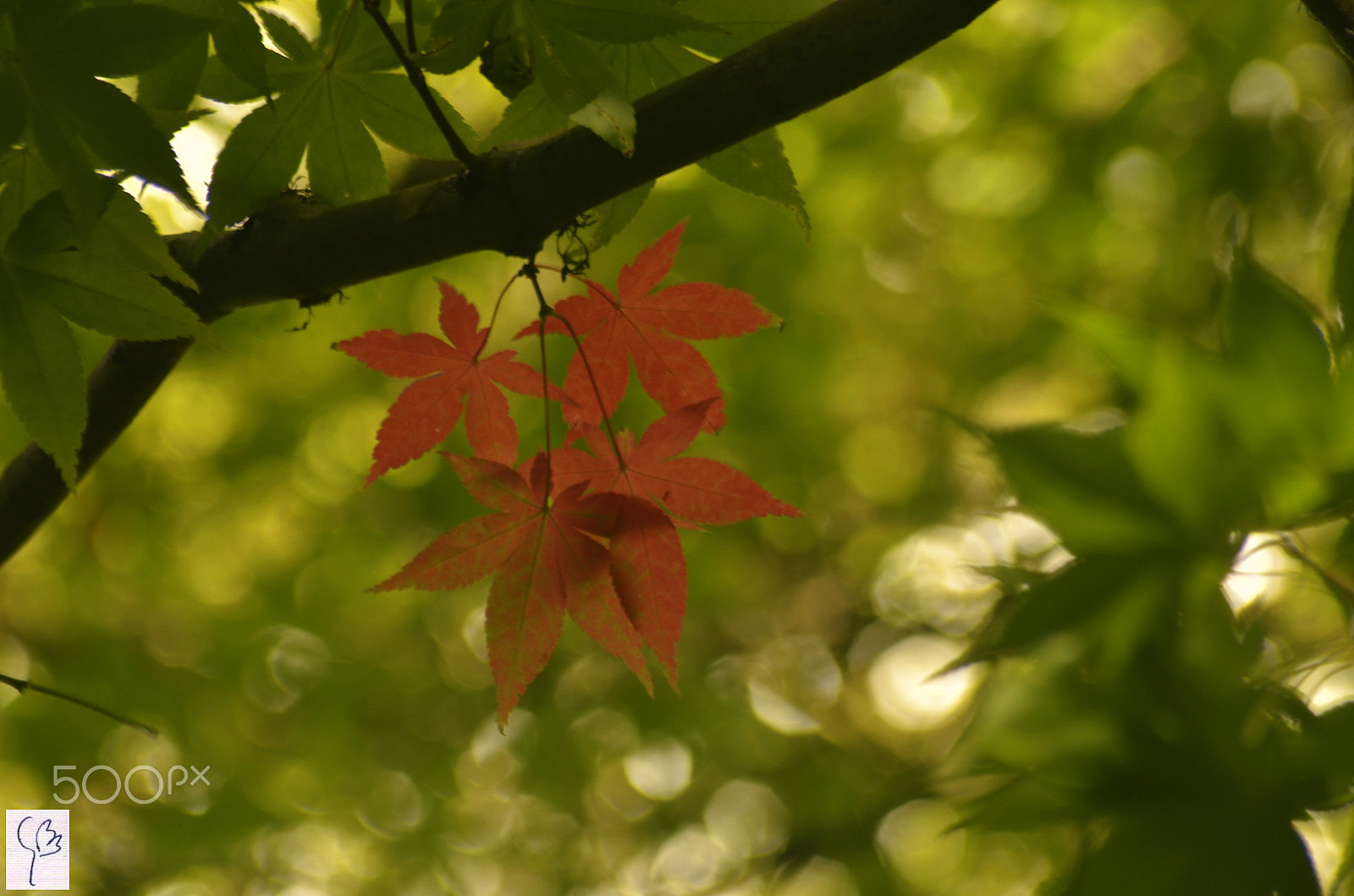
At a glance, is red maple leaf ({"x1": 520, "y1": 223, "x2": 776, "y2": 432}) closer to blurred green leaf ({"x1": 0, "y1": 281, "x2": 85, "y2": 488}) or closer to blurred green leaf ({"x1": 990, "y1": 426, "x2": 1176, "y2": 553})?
blurred green leaf ({"x1": 990, "y1": 426, "x2": 1176, "y2": 553})

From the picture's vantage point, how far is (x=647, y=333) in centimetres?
72

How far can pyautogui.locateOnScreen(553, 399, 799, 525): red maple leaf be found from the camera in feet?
2.11

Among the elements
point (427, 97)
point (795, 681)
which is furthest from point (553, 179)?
point (795, 681)

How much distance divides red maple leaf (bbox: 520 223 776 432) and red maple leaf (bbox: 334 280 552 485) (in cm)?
5

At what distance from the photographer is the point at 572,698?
2793mm

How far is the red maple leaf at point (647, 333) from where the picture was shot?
0.70m

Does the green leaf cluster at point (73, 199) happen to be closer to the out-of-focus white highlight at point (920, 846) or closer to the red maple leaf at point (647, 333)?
the red maple leaf at point (647, 333)

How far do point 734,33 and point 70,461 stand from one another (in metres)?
0.55

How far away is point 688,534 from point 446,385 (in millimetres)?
1704

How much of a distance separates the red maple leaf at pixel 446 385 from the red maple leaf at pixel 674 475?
0.20 ft
